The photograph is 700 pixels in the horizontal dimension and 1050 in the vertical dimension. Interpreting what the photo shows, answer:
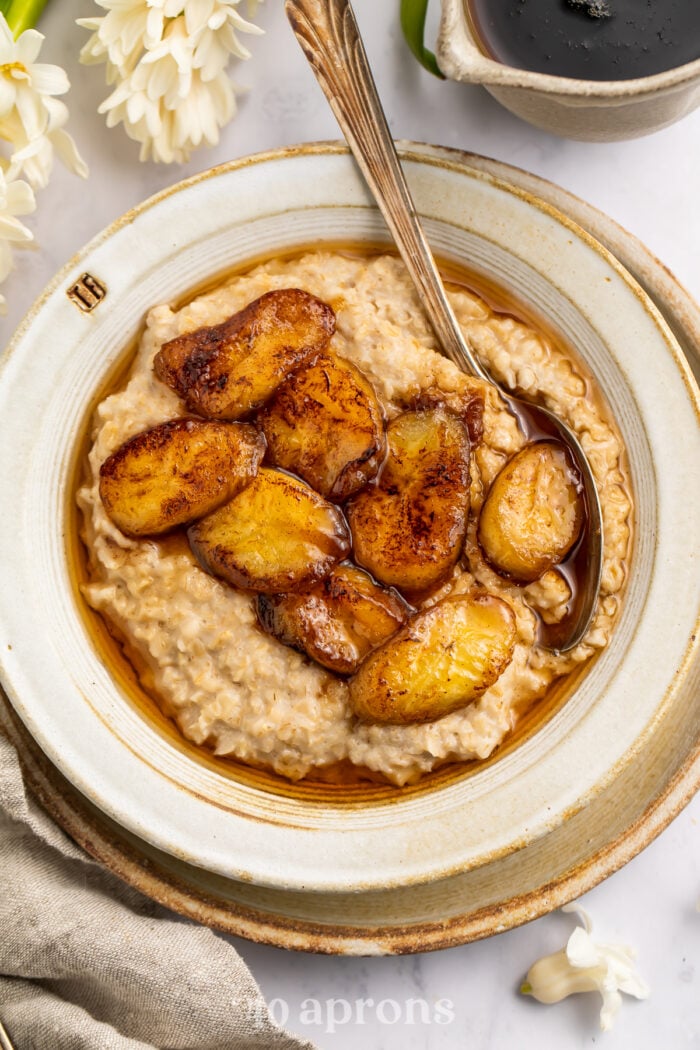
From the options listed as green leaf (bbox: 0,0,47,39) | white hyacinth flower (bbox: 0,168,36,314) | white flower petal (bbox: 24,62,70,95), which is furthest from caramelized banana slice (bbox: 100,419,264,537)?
green leaf (bbox: 0,0,47,39)

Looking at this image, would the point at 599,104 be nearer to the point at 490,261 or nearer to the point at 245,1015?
the point at 490,261

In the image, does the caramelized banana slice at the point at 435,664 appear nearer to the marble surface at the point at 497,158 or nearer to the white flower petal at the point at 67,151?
the marble surface at the point at 497,158

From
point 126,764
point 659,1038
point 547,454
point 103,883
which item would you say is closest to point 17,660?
point 126,764

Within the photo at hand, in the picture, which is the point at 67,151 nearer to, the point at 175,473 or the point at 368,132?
the point at 368,132

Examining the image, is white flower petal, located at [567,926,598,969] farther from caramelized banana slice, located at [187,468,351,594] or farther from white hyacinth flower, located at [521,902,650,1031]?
caramelized banana slice, located at [187,468,351,594]

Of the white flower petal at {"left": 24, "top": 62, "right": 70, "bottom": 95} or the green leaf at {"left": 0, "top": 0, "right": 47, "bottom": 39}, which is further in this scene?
the green leaf at {"left": 0, "top": 0, "right": 47, "bottom": 39}

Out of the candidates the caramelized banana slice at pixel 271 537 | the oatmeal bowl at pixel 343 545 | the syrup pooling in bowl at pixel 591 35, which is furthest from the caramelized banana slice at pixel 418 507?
the syrup pooling in bowl at pixel 591 35
